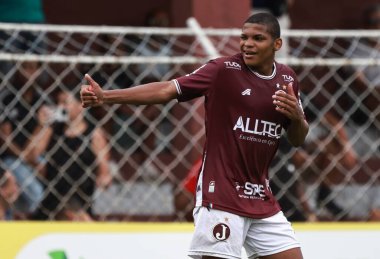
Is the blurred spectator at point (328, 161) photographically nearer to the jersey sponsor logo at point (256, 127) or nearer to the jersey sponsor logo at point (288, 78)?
the jersey sponsor logo at point (288, 78)

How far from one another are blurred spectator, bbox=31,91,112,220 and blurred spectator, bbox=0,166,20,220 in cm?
18

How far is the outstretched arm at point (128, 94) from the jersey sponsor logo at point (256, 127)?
40cm

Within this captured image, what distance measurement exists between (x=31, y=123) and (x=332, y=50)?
135 inches

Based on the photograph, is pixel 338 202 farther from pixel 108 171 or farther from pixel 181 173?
pixel 108 171

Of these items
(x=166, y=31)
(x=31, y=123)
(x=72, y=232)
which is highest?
(x=166, y=31)

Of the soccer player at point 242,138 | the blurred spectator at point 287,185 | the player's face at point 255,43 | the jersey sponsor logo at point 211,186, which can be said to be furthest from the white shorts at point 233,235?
the blurred spectator at point 287,185

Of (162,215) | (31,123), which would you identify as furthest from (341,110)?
(31,123)

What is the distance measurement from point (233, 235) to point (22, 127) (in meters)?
2.47

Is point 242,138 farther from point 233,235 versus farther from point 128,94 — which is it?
point 128,94

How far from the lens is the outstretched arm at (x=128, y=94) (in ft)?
20.8

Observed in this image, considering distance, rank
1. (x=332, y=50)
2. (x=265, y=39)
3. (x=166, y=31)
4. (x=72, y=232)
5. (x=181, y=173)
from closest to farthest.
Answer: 1. (x=265, y=39)
2. (x=72, y=232)
3. (x=166, y=31)
4. (x=181, y=173)
5. (x=332, y=50)

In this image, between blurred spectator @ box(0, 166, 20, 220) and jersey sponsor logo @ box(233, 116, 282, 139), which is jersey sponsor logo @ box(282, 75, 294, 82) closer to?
jersey sponsor logo @ box(233, 116, 282, 139)

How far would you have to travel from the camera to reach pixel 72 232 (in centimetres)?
786

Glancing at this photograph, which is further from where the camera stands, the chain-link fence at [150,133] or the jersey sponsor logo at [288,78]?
the chain-link fence at [150,133]
